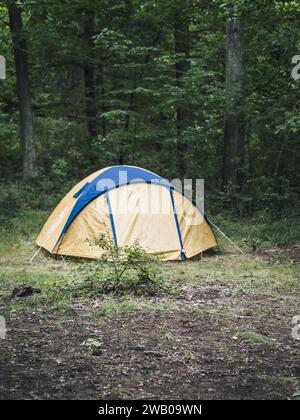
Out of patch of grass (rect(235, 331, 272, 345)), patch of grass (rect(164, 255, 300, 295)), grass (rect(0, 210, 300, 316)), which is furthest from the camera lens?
patch of grass (rect(164, 255, 300, 295))

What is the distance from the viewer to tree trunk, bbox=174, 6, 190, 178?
625 inches

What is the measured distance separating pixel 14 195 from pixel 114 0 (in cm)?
641

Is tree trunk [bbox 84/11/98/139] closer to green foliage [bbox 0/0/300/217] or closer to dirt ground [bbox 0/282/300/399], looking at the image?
green foliage [bbox 0/0/300/217]

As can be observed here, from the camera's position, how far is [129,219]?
33.9 feet

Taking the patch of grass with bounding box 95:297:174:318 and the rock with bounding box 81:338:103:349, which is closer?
the rock with bounding box 81:338:103:349

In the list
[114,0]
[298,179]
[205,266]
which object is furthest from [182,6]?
[205,266]

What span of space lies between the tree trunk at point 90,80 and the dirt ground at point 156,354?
11.3 meters

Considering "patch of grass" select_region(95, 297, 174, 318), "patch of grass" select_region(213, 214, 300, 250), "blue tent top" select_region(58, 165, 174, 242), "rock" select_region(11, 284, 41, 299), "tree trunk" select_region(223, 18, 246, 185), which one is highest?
"tree trunk" select_region(223, 18, 246, 185)

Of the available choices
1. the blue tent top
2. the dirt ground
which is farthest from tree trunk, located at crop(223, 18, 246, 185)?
the dirt ground

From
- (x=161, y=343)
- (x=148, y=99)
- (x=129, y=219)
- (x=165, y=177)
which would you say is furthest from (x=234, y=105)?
(x=161, y=343)

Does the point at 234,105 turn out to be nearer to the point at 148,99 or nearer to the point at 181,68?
the point at 148,99

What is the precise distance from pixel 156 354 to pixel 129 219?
5.12 m

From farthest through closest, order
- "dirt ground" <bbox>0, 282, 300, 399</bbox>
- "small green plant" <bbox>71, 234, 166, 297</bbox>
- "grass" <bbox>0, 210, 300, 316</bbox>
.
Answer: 1. "small green plant" <bbox>71, 234, 166, 297</bbox>
2. "grass" <bbox>0, 210, 300, 316</bbox>
3. "dirt ground" <bbox>0, 282, 300, 399</bbox>

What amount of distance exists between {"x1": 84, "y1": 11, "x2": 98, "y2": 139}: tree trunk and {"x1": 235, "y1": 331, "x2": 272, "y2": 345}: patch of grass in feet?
40.5
